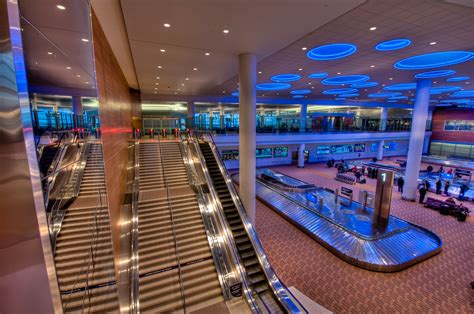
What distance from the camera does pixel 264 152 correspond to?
23438 millimetres

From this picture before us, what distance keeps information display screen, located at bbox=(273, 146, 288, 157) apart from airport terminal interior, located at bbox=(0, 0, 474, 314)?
1031 cm

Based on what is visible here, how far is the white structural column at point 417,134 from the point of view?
1265 cm

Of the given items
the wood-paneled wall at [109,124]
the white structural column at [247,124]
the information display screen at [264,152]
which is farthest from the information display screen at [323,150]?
the wood-paneled wall at [109,124]

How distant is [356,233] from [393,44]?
7.10 metres

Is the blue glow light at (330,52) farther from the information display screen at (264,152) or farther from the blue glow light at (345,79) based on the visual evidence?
the information display screen at (264,152)

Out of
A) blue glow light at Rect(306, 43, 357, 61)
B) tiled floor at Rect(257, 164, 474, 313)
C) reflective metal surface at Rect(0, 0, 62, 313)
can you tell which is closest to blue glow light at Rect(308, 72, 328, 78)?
blue glow light at Rect(306, 43, 357, 61)

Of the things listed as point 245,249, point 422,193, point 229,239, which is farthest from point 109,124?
point 422,193

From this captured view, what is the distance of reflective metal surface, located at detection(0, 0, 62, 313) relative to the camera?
99cm

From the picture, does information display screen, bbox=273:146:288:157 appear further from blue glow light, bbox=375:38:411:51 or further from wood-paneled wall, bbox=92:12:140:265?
wood-paneled wall, bbox=92:12:140:265

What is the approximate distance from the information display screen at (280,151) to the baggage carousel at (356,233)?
1113 cm

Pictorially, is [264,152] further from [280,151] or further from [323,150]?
[323,150]

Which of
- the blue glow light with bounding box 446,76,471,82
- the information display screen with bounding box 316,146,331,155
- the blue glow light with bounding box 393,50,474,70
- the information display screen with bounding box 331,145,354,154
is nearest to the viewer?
the blue glow light with bounding box 393,50,474,70

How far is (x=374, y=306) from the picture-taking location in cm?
561

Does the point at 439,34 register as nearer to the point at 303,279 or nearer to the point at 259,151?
the point at 303,279
